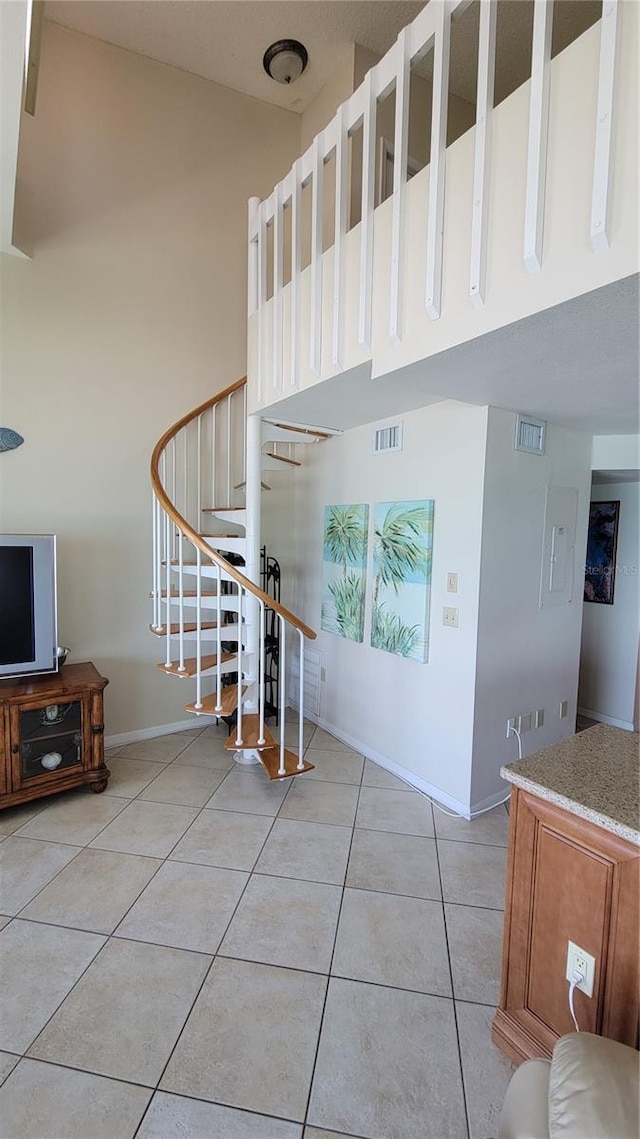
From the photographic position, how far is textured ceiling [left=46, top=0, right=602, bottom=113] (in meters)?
2.90

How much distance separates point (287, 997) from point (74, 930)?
87 cm

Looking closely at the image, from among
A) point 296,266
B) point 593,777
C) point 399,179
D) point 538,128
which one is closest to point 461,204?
point 538,128

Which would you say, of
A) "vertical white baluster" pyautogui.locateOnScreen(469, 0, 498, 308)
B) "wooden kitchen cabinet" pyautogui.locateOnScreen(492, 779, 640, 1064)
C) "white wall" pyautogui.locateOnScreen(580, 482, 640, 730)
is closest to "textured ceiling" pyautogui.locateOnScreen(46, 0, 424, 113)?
"vertical white baluster" pyautogui.locateOnScreen(469, 0, 498, 308)

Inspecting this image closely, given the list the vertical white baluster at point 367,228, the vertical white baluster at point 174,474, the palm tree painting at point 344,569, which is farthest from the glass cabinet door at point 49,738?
the vertical white baluster at point 367,228

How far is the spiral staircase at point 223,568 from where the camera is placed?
277 cm


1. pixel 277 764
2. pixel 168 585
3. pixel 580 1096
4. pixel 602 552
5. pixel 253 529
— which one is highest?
pixel 253 529

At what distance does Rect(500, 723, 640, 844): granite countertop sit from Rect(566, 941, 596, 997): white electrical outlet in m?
0.35

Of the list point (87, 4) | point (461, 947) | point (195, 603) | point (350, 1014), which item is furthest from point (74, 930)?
point (87, 4)

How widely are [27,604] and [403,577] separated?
217cm

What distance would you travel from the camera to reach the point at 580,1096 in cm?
82

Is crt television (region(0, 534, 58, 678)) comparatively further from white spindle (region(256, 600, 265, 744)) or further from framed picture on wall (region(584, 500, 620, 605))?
framed picture on wall (region(584, 500, 620, 605))

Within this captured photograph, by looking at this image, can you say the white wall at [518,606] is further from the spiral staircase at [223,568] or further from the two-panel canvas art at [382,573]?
the spiral staircase at [223,568]

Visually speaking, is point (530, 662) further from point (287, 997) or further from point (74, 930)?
point (74, 930)

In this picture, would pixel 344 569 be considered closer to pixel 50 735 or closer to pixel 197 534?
pixel 197 534
